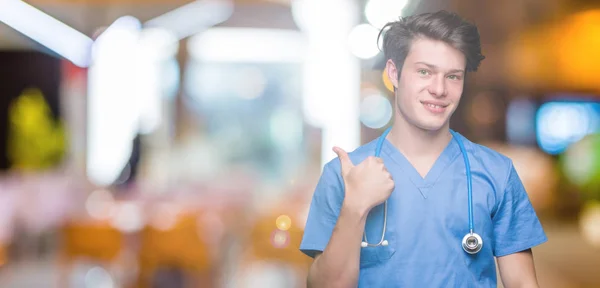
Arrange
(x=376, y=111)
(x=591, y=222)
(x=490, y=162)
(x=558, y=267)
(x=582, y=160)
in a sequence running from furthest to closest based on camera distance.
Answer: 1. (x=591, y=222)
2. (x=582, y=160)
3. (x=558, y=267)
4. (x=376, y=111)
5. (x=490, y=162)

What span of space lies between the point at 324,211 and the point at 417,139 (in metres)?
0.20

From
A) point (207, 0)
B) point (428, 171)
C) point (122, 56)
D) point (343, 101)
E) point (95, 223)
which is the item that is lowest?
point (95, 223)

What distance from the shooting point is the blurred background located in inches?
173

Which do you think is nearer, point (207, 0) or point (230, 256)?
point (230, 256)

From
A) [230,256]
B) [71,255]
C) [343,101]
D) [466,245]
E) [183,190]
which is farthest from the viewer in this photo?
[183,190]

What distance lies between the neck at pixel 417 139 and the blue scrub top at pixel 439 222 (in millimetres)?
14

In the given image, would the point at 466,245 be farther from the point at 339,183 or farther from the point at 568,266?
the point at 568,266

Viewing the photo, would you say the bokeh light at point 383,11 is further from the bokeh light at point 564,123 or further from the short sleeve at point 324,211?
the bokeh light at point 564,123

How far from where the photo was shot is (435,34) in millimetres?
1324

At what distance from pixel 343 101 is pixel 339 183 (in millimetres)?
1140

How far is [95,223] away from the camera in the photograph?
457 centimetres

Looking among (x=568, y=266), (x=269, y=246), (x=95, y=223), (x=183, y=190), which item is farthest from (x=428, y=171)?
(x=568, y=266)

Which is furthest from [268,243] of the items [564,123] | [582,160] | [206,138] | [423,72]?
[582,160]

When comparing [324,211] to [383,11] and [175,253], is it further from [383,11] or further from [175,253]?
[175,253]
